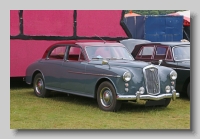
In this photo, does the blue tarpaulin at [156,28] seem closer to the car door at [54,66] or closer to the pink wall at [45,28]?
the pink wall at [45,28]

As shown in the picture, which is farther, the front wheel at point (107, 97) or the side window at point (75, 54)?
the side window at point (75, 54)

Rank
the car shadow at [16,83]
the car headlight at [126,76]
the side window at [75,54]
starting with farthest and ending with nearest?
the car shadow at [16,83]
the side window at [75,54]
the car headlight at [126,76]

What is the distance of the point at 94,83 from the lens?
867cm

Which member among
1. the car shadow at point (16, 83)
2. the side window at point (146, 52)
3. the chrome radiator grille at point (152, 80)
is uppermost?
the side window at point (146, 52)

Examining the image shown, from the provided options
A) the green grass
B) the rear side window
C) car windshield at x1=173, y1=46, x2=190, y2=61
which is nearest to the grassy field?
the green grass

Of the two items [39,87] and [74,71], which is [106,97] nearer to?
[74,71]

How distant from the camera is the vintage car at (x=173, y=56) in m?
10.0

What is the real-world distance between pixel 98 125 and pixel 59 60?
9.38 feet

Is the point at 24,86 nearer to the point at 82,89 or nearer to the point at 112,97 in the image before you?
the point at 82,89

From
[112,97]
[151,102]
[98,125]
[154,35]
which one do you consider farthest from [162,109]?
[154,35]

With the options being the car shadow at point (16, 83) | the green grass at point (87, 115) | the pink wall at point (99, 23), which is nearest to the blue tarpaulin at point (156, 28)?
the pink wall at point (99, 23)

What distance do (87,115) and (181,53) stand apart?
3.46 metres

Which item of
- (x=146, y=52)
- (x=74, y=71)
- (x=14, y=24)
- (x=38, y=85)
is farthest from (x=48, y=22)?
(x=74, y=71)

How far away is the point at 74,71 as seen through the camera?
923cm
